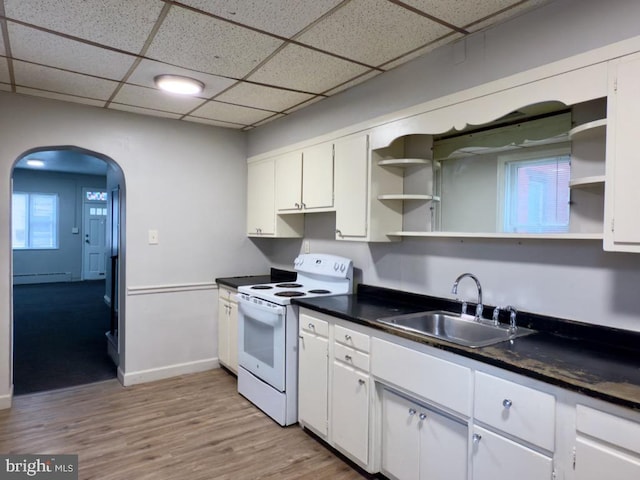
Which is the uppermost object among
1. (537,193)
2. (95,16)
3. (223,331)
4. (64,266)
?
(95,16)

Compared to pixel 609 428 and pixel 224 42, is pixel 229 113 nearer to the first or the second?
pixel 224 42

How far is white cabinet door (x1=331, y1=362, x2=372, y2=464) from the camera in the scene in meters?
2.21

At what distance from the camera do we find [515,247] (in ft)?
6.96

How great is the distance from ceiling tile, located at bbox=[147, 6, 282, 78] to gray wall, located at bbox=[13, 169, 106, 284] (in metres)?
8.35

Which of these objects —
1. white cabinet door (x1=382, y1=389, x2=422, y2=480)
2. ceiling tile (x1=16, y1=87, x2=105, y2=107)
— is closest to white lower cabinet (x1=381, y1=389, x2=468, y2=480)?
white cabinet door (x1=382, y1=389, x2=422, y2=480)

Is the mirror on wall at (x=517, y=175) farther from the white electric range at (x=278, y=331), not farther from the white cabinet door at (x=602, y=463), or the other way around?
the white cabinet door at (x=602, y=463)

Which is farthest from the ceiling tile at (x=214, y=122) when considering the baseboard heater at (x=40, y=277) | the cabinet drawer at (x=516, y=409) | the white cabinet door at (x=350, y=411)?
the baseboard heater at (x=40, y=277)

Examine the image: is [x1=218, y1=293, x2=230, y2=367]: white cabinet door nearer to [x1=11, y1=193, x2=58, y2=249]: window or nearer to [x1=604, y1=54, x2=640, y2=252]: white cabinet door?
[x1=604, y1=54, x2=640, y2=252]: white cabinet door

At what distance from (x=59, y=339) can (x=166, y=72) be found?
3.86m

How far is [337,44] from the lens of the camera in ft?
7.25

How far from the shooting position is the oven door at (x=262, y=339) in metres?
2.81

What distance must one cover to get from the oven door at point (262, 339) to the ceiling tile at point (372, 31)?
164cm

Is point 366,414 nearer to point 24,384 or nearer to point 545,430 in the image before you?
point 545,430

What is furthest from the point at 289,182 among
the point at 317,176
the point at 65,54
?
the point at 65,54
